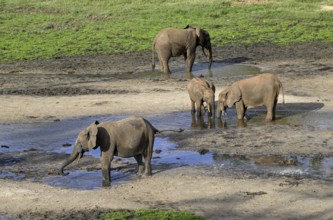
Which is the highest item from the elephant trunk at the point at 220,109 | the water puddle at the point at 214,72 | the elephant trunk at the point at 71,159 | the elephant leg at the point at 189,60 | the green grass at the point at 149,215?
the elephant trunk at the point at 71,159

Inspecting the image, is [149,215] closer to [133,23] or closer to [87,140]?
[87,140]

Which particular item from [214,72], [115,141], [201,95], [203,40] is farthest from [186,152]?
[203,40]

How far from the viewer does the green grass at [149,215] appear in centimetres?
1259

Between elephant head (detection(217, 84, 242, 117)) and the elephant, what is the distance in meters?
5.23

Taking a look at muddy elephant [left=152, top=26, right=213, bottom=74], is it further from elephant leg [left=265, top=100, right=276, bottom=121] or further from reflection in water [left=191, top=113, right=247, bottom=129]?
elephant leg [left=265, top=100, right=276, bottom=121]

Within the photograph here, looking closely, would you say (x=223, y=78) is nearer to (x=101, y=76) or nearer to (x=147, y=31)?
(x=101, y=76)

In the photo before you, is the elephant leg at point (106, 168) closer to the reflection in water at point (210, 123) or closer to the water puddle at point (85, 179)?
the water puddle at point (85, 179)

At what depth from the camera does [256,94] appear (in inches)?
793

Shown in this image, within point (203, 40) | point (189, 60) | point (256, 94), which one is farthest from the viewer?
point (203, 40)

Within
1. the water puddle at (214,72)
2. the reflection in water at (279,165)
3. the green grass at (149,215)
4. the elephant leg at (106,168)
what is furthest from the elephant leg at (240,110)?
the green grass at (149,215)

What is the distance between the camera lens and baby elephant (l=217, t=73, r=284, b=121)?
20.0 metres

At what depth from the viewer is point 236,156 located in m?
16.9

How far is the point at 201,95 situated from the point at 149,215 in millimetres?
8265

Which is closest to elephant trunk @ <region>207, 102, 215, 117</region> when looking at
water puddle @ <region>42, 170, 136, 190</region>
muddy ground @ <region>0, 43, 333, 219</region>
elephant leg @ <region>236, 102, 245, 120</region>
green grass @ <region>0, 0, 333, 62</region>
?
muddy ground @ <region>0, 43, 333, 219</region>
